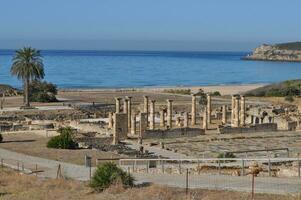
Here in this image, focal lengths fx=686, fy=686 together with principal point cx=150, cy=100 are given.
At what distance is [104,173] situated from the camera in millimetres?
22156

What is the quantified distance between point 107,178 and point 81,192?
39.7 inches

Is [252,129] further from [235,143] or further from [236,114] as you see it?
[235,143]

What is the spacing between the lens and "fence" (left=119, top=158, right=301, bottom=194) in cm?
2067

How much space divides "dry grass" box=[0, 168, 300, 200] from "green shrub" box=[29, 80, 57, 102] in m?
55.5

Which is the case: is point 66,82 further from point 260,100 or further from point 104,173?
point 104,173

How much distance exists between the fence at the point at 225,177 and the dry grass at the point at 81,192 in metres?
0.94

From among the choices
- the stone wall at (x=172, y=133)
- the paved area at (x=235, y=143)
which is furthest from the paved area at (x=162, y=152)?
the stone wall at (x=172, y=133)

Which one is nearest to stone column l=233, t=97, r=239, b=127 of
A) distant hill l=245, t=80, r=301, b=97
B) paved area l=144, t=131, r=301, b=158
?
paved area l=144, t=131, r=301, b=158

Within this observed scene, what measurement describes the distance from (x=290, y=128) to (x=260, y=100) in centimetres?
3074

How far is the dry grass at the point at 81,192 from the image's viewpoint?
63.5 feet

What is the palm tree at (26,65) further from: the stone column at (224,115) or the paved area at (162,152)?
the paved area at (162,152)

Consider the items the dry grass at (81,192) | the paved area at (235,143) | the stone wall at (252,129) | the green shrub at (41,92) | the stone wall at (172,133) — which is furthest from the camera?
the green shrub at (41,92)

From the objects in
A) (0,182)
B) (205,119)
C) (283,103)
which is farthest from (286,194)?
(283,103)

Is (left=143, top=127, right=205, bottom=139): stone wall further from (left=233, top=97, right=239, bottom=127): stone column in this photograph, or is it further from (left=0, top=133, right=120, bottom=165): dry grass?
(left=0, top=133, right=120, bottom=165): dry grass
